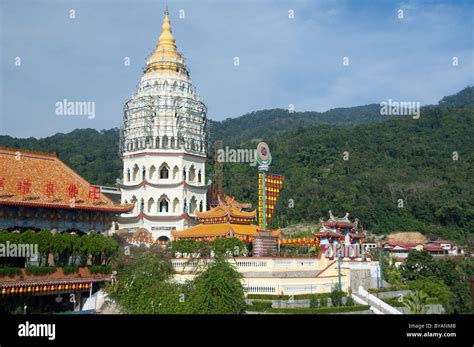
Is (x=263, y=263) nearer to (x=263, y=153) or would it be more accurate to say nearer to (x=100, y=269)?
(x=263, y=153)

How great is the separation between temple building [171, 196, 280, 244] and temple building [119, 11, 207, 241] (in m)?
6.23

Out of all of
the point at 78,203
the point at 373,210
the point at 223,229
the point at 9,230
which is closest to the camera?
the point at 9,230

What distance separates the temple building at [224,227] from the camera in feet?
130

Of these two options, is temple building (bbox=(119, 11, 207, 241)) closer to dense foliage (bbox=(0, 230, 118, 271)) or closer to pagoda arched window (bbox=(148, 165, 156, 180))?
pagoda arched window (bbox=(148, 165, 156, 180))

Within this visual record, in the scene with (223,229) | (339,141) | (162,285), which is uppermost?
(339,141)

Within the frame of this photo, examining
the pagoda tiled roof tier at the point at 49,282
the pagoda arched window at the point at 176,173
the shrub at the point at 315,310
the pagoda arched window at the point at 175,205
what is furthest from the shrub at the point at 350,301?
the pagoda arched window at the point at 176,173

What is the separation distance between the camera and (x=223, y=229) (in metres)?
40.3

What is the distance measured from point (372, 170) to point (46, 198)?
3152 inches

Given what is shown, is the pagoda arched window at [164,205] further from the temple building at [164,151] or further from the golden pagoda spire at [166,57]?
the golden pagoda spire at [166,57]
